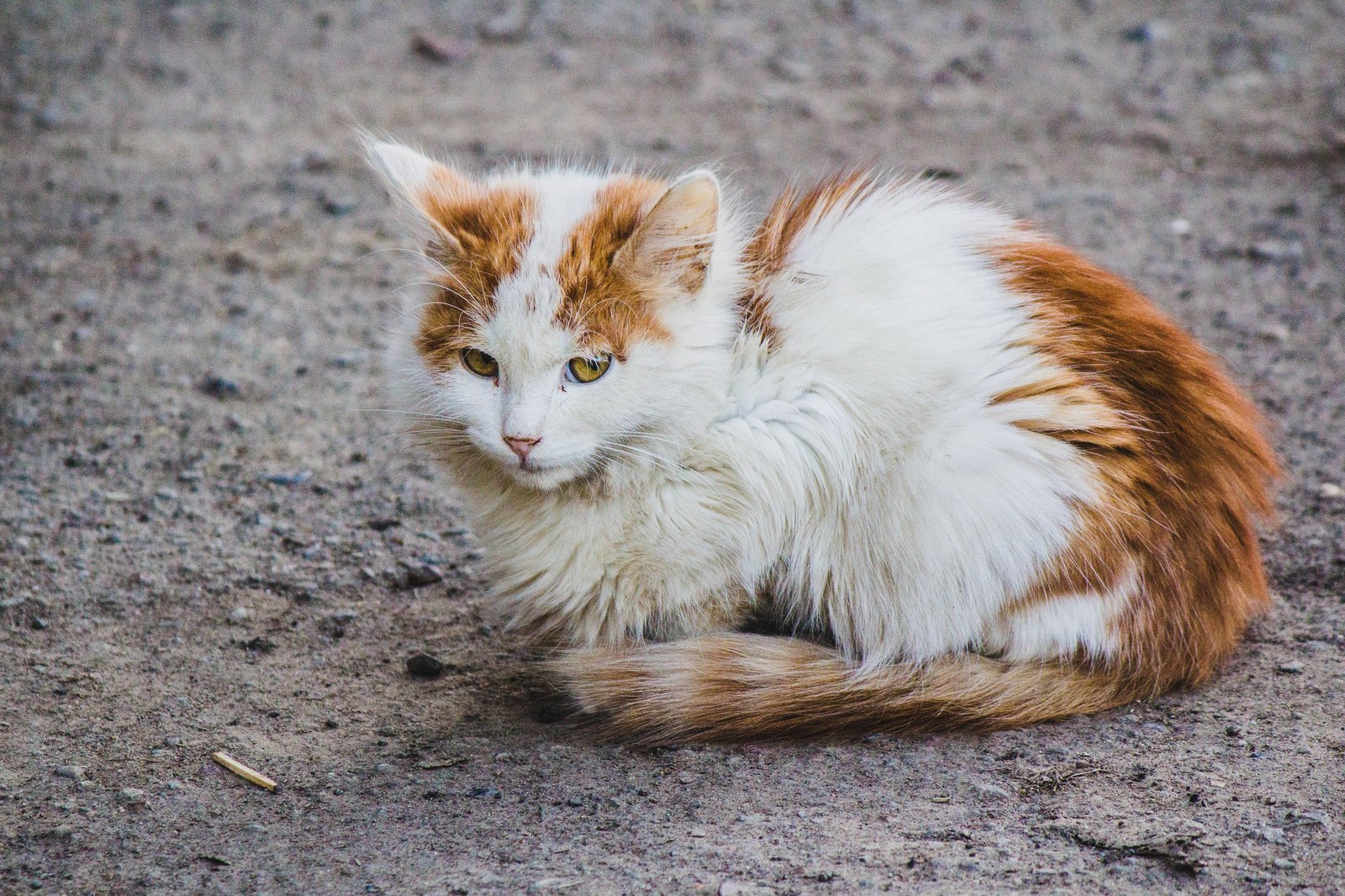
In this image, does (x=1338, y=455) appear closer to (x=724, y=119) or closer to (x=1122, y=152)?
(x=1122, y=152)

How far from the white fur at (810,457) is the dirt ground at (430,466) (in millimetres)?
296

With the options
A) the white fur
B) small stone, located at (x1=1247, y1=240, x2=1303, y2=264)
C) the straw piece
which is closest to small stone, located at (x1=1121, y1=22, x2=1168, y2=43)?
small stone, located at (x1=1247, y1=240, x2=1303, y2=264)

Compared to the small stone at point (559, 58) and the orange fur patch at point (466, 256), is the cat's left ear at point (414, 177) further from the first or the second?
the small stone at point (559, 58)

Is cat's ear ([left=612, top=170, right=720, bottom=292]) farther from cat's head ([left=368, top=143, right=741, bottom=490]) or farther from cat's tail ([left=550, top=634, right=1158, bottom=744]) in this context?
cat's tail ([left=550, top=634, right=1158, bottom=744])

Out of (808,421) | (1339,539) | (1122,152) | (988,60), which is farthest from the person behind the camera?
(988,60)

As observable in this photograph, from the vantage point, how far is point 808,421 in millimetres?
2498

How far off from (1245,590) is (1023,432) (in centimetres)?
73

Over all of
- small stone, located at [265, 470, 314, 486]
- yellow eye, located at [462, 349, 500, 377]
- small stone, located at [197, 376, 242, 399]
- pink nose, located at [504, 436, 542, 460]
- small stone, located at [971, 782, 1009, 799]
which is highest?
yellow eye, located at [462, 349, 500, 377]

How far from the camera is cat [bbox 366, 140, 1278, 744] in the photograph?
244 cm

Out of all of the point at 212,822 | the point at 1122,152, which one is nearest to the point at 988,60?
the point at 1122,152

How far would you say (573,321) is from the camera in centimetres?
241

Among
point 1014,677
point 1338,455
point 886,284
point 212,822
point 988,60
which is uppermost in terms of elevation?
point 988,60

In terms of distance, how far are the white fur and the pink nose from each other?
0.02m

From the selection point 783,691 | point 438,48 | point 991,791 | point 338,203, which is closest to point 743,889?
point 783,691
